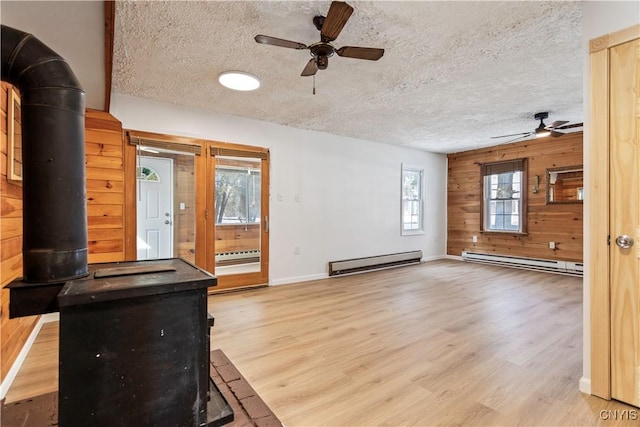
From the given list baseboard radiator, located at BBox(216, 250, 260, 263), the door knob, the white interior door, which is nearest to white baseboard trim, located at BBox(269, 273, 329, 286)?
baseboard radiator, located at BBox(216, 250, 260, 263)

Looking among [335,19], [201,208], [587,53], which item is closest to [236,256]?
[201,208]

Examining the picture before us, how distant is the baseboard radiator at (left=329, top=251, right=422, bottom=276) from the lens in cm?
525

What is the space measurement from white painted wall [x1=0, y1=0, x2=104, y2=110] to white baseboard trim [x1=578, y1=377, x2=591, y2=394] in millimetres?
3640

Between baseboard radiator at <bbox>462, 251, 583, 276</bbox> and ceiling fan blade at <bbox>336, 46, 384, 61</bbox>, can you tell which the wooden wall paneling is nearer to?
ceiling fan blade at <bbox>336, 46, 384, 61</bbox>

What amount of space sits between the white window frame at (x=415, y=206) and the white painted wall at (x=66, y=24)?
5329 millimetres

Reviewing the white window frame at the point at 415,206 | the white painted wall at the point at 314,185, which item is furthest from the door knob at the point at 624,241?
the white window frame at the point at 415,206

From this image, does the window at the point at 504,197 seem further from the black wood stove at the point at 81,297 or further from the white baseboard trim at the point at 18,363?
the white baseboard trim at the point at 18,363

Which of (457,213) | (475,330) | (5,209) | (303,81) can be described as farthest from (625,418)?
(457,213)

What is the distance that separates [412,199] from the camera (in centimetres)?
674

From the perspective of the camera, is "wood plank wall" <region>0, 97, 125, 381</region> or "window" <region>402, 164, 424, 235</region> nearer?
"wood plank wall" <region>0, 97, 125, 381</region>

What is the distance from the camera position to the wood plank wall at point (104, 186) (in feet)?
10.5

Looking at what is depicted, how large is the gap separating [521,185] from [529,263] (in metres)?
1.50

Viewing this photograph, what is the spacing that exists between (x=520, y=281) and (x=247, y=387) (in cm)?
465

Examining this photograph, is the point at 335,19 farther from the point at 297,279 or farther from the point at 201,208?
the point at 297,279
